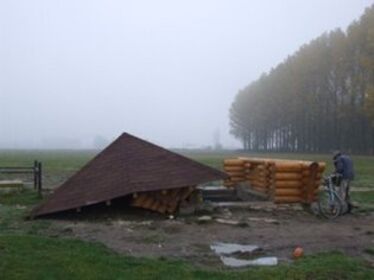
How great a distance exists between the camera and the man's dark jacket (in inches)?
691

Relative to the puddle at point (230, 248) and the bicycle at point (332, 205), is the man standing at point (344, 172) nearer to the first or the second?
the bicycle at point (332, 205)

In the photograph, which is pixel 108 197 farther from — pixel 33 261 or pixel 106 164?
pixel 33 261

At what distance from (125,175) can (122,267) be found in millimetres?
7277

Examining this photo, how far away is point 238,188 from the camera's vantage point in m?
23.0

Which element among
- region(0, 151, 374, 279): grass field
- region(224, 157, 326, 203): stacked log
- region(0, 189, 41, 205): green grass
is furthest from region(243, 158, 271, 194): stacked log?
region(0, 151, 374, 279): grass field

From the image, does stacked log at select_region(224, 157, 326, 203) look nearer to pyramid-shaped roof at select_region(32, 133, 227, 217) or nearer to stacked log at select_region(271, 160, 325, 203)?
stacked log at select_region(271, 160, 325, 203)

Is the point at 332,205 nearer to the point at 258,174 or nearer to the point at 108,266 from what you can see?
the point at 258,174

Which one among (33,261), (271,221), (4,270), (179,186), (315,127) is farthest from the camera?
(315,127)

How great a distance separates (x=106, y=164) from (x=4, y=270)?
8590mm

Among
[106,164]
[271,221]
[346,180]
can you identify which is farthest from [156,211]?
[346,180]

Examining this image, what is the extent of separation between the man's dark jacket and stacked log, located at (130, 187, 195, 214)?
4597 mm

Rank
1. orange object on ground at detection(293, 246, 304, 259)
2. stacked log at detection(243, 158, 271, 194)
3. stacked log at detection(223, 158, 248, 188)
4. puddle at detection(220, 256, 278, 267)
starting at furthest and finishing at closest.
A: 1. stacked log at detection(223, 158, 248, 188)
2. stacked log at detection(243, 158, 271, 194)
3. orange object on ground at detection(293, 246, 304, 259)
4. puddle at detection(220, 256, 278, 267)

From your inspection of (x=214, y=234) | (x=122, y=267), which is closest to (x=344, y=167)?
(x=214, y=234)

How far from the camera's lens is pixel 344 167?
1767cm
